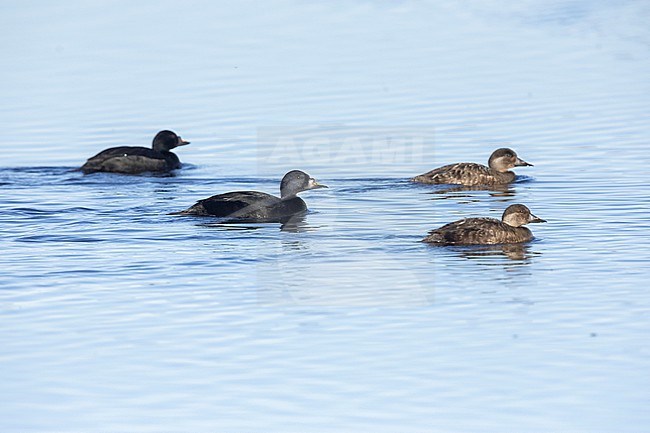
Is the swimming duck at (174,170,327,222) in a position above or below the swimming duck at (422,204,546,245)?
above

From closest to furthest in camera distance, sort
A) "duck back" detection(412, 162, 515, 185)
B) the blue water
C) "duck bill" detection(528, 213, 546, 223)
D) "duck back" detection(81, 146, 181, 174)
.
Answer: the blue water < "duck bill" detection(528, 213, 546, 223) < "duck back" detection(412, 162, 515, 185) < "duck back" detection(81, 146, 181, 174)

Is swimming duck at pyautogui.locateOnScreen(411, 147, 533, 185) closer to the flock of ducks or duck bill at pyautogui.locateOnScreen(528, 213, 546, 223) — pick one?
the flock of ducks

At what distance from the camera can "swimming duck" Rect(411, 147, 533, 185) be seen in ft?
52.1

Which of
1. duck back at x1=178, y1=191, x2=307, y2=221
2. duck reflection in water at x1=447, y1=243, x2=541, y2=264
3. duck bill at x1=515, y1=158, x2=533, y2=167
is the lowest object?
duck reflection in water at x1=447, y1=243, x2=541, y2=264

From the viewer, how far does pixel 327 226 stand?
44.4ft

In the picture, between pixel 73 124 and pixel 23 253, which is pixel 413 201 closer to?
pixel 23 253

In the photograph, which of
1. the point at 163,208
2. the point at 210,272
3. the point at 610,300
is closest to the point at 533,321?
the point at 610,300

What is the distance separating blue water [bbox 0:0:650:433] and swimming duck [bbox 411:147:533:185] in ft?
0.79

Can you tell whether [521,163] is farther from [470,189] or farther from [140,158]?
[140,158]

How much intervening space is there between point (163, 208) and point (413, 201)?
8.70ft

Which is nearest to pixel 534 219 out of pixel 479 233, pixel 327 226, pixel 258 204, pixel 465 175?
pixel 479 233

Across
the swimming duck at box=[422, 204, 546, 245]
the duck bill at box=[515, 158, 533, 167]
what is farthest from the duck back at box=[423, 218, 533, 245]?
the duck bill at box=[515, 158, 533, 167]

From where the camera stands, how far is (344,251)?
11.9 m

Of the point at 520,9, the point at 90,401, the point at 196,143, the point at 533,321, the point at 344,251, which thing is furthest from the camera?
the point at 520,9
